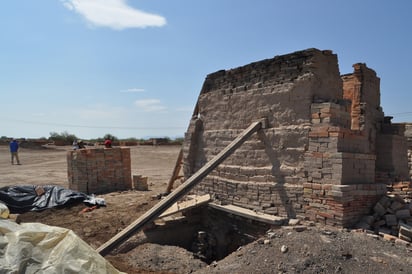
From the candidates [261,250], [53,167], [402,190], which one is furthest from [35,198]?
[53,167]

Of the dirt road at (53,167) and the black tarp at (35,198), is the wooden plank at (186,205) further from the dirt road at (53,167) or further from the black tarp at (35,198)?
the dirt road at (53,167)

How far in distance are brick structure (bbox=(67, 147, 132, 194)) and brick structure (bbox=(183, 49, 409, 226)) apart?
391cm

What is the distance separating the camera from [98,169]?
9883mm

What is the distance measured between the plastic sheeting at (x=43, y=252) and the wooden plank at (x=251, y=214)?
305 centimetres

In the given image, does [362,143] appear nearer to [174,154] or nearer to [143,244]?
[143,244]

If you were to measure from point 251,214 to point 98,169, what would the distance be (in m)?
6.27

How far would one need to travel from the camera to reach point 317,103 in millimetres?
5023

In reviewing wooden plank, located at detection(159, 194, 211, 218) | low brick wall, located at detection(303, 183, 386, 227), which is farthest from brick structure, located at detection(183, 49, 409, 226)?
wooden plank, located at detection(159, 194, 211, 218)

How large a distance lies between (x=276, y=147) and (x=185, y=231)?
304 centimetres

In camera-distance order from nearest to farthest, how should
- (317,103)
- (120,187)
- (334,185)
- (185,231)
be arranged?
(334,185) < (317,103) < (185,231) < (120,187)

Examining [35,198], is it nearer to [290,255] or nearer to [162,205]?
[162,205]

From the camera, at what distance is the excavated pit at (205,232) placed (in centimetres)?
604

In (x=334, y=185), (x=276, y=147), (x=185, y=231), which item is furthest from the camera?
(x=185, y=231)

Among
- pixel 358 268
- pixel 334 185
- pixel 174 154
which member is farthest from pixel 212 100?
pixel 174 154
